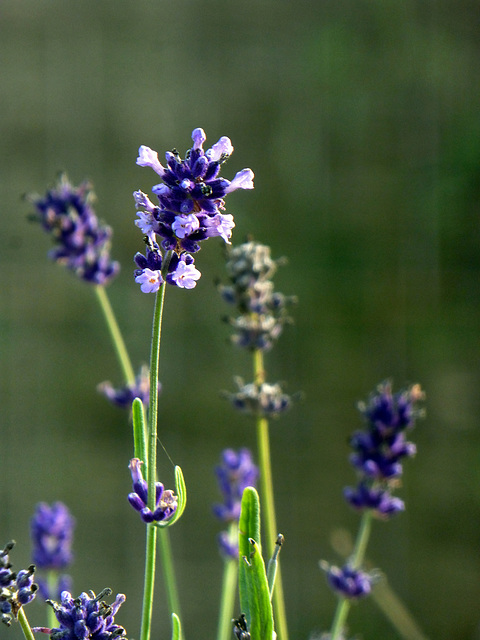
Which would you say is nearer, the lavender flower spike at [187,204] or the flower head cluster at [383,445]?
the lavender flower spike at [187,204]

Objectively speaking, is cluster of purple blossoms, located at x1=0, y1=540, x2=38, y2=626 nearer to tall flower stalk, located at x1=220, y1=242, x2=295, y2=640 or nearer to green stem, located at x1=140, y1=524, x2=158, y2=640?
green stem, located at x1=140, y1=524, x2=158, y2=640

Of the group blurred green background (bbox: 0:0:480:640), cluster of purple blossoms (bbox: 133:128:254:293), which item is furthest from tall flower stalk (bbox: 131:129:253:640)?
blurred green background (bbox: 0:0:480:640)

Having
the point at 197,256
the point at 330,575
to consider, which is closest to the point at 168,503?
the point at 330,575

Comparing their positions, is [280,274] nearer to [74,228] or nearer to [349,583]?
[74,228]

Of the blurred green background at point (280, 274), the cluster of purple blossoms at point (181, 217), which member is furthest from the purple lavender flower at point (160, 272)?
the blurred green background at point (280, 274)

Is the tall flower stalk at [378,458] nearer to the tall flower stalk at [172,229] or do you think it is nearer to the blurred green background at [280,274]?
the tall flower stalk at [172,229]

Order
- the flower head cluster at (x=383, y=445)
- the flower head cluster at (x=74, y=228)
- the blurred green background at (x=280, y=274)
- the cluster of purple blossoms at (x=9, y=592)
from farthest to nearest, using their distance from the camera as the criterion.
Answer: the blurred green background at (x=280, y=274) → the flower head cluster at (x=74, y=228) → the flower head cluster at (x=383, y=445) → the cluster of purple blossoms at (x=9, y=592)

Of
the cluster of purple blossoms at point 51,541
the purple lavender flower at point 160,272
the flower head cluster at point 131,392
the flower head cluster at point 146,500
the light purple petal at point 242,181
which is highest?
the light purple petal at point 242,181
